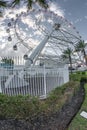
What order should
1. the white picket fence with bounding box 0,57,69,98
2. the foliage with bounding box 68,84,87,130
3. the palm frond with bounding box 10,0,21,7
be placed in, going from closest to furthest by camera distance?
the foliage with bounding box 68,84,87,130, the white picket fence with bounding box 0,57,69,98, the palm frond with bounding box 10,0,21,7

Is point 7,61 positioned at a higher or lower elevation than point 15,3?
lower

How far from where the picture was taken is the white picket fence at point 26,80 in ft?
33.1

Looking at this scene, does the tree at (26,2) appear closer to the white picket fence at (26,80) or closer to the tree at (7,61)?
the tree at (7,61)

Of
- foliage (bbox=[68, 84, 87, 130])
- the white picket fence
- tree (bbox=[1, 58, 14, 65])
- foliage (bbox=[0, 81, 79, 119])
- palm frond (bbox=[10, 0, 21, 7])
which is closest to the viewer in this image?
foliage (bbox=[0, 81, 79, 119])

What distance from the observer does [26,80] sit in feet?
35.3

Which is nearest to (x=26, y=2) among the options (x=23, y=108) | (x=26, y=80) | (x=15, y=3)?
(x=15, y=3)

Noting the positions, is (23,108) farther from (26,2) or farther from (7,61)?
(26,2)

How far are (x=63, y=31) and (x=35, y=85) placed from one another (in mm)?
28553

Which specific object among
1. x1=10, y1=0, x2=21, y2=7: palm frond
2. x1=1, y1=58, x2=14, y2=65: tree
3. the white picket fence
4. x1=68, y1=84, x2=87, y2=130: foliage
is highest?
x1=10, y1=0, x2=21, y2=7: palm frond

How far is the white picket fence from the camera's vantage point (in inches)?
397

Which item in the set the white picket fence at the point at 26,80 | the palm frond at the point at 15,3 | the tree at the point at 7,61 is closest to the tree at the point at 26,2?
the palm frond at the point at 15,3

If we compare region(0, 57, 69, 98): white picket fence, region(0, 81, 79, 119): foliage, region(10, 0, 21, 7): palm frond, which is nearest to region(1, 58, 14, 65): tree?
region(0, 57, 69, 98): white picket fence

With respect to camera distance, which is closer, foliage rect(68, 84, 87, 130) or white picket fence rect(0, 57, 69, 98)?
foliage rect(68, 84, 87, 130)

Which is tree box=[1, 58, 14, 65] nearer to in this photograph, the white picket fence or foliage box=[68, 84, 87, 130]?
the white picket fence
